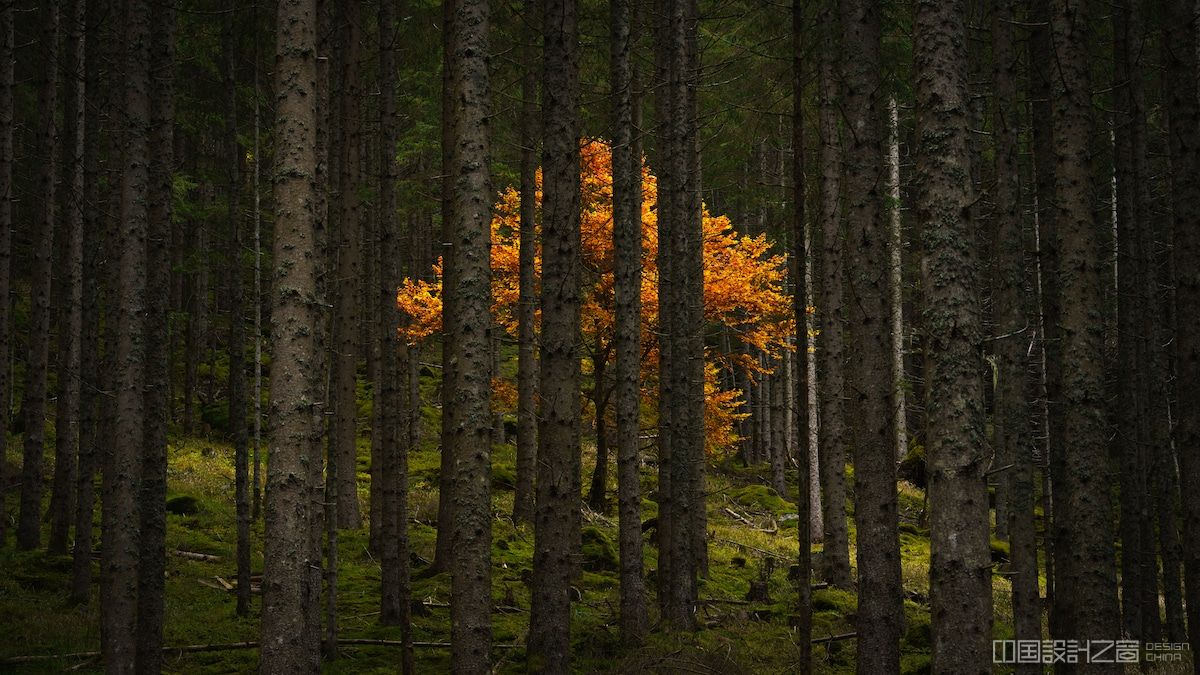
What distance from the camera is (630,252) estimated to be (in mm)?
11797

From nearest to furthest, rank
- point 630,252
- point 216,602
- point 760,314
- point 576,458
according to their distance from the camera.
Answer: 1. point 630,252
2. point 216,602
3. point 576,458
4. point 760,314

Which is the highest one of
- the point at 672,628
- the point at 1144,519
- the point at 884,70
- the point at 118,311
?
the point at 884,70

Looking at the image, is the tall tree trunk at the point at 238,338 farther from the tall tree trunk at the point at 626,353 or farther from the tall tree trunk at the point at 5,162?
the tall tree trunk at the point at 626,353

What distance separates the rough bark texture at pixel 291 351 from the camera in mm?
6852

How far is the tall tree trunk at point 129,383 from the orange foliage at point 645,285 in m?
11.1

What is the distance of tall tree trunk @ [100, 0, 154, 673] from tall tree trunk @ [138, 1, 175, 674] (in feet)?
0.46

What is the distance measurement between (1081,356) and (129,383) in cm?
964

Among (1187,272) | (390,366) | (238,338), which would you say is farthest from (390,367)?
(1187,272)

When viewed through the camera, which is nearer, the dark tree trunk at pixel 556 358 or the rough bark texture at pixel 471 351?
the rough bark texture at pixel 471 351

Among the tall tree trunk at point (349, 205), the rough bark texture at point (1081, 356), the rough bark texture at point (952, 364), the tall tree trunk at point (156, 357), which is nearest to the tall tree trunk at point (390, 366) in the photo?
the tall tree trunk at point (349, 205)

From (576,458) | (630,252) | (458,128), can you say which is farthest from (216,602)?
(458,128)

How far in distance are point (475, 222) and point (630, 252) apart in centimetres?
423

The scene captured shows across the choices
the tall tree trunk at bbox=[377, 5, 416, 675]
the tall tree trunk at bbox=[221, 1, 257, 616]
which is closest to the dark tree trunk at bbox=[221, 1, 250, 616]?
the tall tree trunk at bbox=[221, 1, 257, 616]

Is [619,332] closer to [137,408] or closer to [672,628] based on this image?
[672,628]
